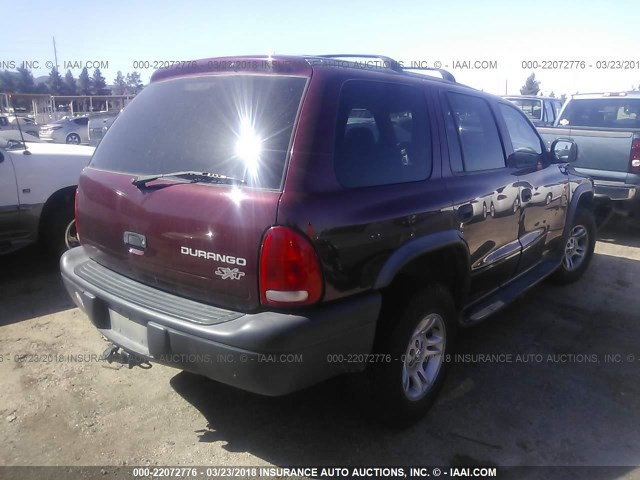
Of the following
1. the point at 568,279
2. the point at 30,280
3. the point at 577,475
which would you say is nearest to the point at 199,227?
the point at 577,475

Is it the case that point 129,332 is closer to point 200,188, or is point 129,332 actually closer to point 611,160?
A: point 200,188

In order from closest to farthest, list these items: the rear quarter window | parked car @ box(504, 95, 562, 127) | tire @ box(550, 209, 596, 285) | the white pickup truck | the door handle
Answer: the rear quarter window → the door handle → the white pickup truck → tire @ box(550, 209, 596, 285) → parked car @ box(504, 95, 562, 127)

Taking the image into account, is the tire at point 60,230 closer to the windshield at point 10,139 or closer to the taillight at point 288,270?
the windshield at point 10,139

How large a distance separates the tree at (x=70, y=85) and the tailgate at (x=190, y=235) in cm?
5914

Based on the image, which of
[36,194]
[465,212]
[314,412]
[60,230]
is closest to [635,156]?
[465,212]

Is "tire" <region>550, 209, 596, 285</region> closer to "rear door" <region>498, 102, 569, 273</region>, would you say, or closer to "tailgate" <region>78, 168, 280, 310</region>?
"rear door" <region>498, 102, 569, 273</region>

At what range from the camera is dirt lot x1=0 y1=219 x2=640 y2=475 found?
2633 millimetres

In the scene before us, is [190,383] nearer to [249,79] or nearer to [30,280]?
[249,79]

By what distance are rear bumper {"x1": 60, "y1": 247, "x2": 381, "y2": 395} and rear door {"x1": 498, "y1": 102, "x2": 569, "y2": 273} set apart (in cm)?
200

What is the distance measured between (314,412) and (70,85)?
62.1 metres

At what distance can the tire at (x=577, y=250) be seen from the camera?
500cm

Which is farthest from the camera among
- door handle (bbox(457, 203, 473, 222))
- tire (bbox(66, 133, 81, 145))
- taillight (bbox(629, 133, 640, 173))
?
tire (bbox(66, 133, 81, 145))

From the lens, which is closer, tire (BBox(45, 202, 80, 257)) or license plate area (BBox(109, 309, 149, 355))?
license plate area (BBox(109, 309, 149, 355))

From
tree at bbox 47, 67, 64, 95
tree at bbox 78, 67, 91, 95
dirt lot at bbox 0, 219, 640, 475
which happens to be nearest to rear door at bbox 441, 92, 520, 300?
dirt lot at bbox 0, 219, 640, 475
